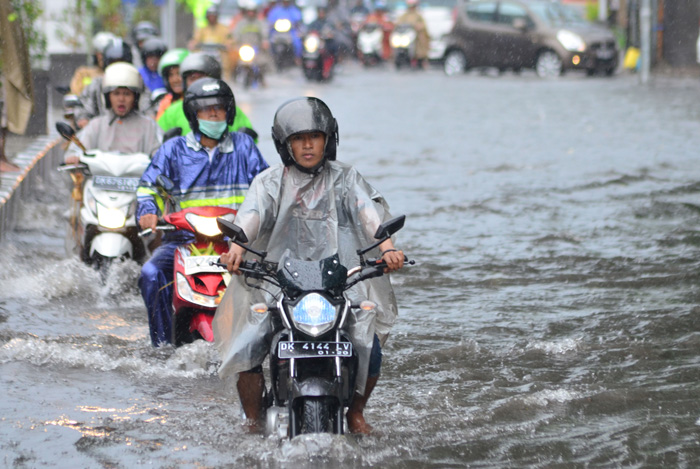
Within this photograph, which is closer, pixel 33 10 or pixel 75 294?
pixel 75 294

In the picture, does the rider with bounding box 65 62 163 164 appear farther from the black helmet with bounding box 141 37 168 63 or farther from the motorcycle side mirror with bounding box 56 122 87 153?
the black helmet with bounding box 141 37 168 63

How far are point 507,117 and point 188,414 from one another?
47.9 ft

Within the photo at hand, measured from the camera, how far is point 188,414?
5.70 meters

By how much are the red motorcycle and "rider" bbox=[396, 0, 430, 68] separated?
2835 cm

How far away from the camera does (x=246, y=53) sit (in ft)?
83.6

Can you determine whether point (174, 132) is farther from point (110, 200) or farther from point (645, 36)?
point (645, 36)

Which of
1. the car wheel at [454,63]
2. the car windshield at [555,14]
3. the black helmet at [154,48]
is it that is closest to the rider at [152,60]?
the black helmet at [154,48]

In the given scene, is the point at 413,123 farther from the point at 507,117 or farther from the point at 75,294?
the point at 75,294

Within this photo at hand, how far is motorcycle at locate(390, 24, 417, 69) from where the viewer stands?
33969 mm

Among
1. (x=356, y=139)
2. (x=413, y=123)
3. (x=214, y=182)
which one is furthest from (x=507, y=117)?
(x=214, y=182)

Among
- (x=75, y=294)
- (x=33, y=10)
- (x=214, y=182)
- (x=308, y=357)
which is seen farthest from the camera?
(x=33, y=10)

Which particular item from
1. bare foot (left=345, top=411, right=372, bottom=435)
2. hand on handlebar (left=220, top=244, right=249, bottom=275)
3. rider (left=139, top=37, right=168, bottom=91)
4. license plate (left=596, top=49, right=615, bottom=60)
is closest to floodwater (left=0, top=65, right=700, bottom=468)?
bare foot (left=345, top=411, right=372, bottom=435)

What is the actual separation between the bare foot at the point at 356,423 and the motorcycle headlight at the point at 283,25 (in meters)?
26.3

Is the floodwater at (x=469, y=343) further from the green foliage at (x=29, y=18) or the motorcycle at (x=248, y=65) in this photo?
the motorcycle at (x=248, y=65)
